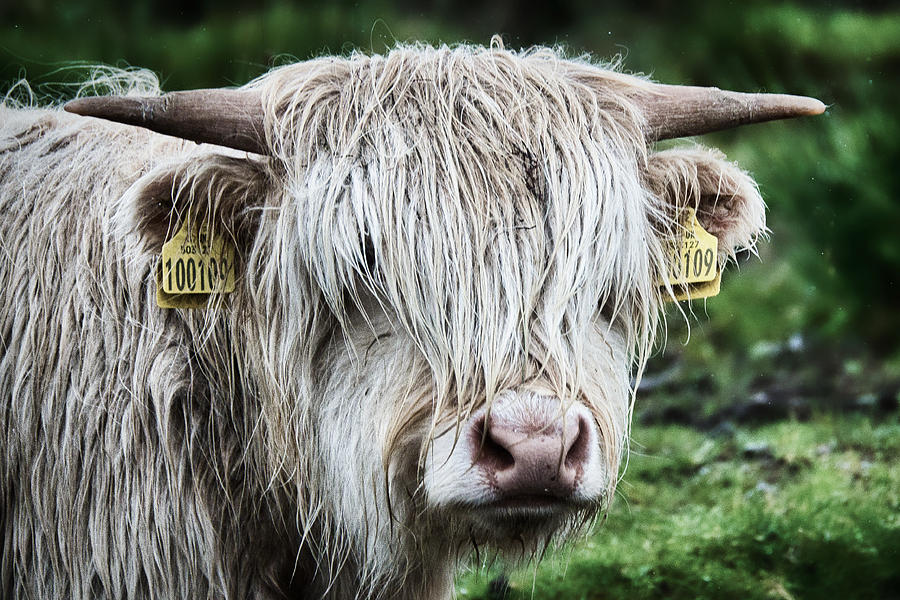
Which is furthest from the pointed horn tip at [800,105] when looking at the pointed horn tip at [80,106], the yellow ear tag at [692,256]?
the pointed horn tip at [80,106]

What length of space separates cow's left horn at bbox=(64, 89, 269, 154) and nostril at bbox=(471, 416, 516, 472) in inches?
36.8

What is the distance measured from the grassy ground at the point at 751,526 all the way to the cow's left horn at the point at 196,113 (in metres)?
1.61

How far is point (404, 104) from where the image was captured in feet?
9.17

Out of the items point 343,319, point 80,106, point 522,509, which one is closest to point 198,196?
point 80,106

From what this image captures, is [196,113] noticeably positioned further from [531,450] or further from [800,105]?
[800,105]

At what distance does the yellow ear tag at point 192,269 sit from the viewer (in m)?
2.82

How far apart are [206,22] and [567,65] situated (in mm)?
5507

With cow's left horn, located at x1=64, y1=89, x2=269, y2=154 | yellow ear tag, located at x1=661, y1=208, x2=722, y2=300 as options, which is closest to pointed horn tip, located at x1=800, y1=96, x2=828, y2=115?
yellow ear tag, located at x1=661, y1=208, x2=722, y2=300

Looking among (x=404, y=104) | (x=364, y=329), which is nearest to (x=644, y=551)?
(x=364, y=329)

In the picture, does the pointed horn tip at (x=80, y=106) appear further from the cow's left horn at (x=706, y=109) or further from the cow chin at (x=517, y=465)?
the cow's left horn at (x=706, y=109)

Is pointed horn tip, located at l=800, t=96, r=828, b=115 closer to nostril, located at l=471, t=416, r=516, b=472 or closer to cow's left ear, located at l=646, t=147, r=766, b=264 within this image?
cow's left ear, located at l=646, t=147, r=766, b=264

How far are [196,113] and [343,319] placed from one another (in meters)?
0.61

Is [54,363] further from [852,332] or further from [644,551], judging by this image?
[852,332]

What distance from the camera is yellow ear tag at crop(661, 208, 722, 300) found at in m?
3.12
